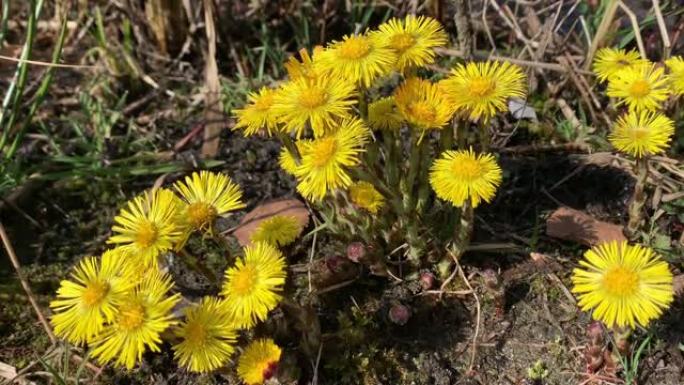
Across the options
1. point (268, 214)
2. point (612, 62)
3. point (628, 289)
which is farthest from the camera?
point (268, 214)

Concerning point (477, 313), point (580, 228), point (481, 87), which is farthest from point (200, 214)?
point (580, 228)

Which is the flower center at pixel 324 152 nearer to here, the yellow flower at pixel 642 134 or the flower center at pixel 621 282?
the flower center at pixel 621 282

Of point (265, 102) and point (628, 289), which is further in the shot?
point (265, 102)

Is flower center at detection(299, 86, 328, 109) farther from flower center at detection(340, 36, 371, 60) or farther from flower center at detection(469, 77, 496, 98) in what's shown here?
flower center at detection(469, 77, 496, 98)

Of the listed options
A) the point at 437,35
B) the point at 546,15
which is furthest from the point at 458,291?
the point at 546,15

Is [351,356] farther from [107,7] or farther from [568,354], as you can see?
[107,7]

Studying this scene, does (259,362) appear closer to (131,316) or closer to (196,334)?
(196,334)

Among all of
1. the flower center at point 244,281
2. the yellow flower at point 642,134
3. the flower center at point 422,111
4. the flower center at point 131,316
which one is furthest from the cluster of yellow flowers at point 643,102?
the flower center at point 131,316

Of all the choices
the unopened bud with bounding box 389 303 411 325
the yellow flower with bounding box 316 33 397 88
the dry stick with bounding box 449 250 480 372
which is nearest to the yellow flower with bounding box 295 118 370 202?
the yellow flower with bounding box 316 33 397 88
